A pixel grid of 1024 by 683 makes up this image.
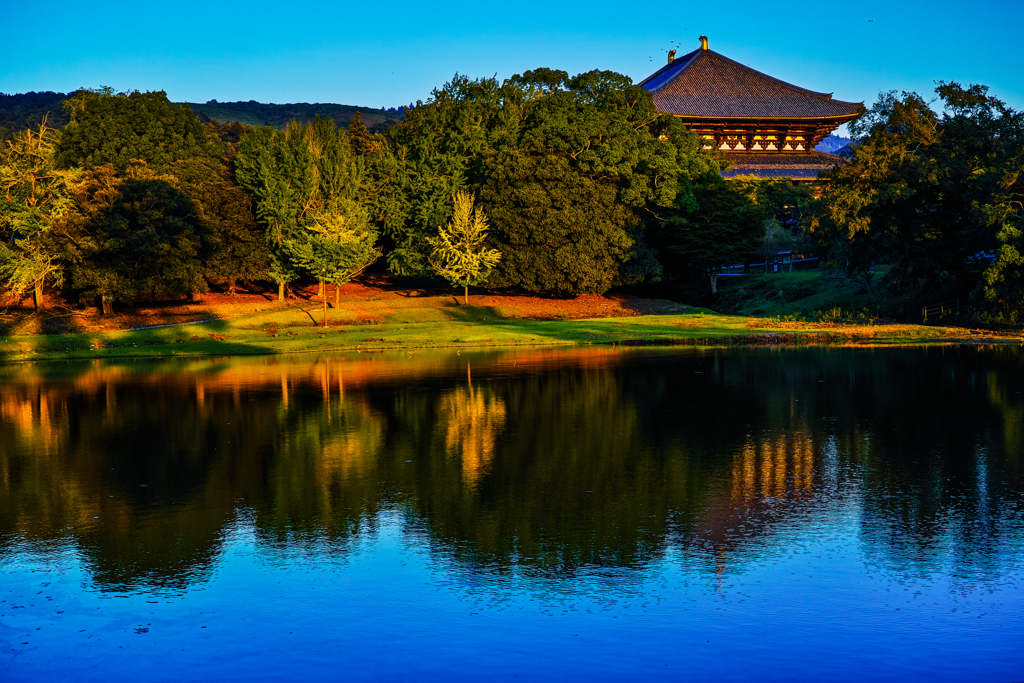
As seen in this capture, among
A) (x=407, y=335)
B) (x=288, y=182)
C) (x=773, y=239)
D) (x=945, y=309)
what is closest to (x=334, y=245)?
(x=407, y=335)

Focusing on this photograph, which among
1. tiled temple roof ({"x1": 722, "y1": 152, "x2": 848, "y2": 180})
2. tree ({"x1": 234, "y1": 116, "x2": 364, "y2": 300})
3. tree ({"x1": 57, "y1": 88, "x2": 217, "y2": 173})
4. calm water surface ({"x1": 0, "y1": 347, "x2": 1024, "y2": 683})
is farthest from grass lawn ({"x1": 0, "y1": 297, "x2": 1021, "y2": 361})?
tiled temple roof ({"x1": 722, "y1": 152, "x2": 848, "y2": 180})

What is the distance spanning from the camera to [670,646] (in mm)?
7250

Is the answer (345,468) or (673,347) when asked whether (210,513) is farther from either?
(673,347)

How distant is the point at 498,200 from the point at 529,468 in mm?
43532

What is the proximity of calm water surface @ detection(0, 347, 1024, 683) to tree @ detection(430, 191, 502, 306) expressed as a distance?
34303mm

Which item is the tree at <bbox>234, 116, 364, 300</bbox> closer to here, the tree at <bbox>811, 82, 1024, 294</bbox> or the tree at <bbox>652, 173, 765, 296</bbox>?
the tree at <bbox>652, 173, 765, 296</bbox>

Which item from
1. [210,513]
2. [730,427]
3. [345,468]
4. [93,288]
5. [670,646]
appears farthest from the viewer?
[93,288]

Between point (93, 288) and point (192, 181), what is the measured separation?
402 inches

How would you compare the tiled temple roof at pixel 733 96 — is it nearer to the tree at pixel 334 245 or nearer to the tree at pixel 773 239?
the tree at pixel 773 239

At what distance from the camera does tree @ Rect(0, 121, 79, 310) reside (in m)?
48.6

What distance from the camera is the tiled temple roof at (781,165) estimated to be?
7744cm

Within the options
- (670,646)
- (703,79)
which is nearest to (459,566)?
(670,646)

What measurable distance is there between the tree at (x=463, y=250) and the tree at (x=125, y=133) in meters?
19.4

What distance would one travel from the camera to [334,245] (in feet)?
157
